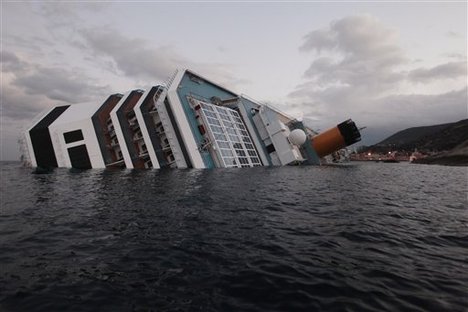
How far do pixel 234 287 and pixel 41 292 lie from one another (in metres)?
4.32

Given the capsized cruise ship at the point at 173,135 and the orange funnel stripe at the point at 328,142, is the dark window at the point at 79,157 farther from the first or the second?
the orange funnel stripe at the point at 328,142

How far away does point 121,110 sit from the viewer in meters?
49.8

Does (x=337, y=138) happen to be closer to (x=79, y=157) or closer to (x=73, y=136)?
(x=79, y=157)

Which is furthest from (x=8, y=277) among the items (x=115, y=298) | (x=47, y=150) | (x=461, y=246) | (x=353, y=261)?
(x=47, y=150)

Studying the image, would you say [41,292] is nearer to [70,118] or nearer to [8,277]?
[8,277]

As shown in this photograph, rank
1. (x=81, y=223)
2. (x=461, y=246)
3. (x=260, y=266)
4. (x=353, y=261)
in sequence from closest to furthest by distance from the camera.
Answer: (x=260, y=266), (x=353, y=261), (x=461, y=246), (x=81, y=223)

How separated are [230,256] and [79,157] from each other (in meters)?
46.8

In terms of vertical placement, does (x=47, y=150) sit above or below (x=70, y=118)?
below

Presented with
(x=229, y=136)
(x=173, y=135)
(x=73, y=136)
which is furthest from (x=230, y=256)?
(x=73, y=136)

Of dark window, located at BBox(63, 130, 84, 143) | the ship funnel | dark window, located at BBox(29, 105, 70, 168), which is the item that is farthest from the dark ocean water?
the ship funnel

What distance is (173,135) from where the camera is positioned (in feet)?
147

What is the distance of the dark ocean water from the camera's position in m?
6.70

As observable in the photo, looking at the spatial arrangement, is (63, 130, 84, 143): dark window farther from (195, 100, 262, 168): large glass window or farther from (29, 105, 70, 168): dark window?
(195, 100, 262, 168): large glass window

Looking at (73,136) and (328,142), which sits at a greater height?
(73,136)
